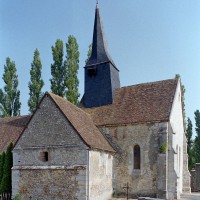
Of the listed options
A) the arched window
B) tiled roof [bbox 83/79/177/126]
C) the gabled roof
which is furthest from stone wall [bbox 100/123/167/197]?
the gabled roof

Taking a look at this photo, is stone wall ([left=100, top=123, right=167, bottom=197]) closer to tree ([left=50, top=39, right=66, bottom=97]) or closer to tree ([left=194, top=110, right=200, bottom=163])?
Answer: tree ([left=50, top=39, right=66, bottom=97])

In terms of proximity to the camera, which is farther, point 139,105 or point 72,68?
point 72,68

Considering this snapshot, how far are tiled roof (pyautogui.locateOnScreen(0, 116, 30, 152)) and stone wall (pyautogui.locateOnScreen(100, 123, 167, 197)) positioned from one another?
6578mm

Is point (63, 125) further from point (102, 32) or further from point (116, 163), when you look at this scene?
point (102, 32)

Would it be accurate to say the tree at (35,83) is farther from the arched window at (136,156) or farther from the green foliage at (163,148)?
the green foliage at (163,148)

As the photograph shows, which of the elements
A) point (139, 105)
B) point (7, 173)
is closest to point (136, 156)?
point (139, 105)

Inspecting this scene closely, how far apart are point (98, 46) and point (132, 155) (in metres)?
10.0

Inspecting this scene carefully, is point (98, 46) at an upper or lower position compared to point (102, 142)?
upper

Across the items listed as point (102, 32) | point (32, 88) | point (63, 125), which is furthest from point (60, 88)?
point (63, 125)

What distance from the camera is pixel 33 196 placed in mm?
17344

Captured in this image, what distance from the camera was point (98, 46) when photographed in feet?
84.0

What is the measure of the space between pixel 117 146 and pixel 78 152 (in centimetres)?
475

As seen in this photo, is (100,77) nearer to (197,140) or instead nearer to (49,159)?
(49,159)

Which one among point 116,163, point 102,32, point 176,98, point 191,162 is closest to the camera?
point 116,163
